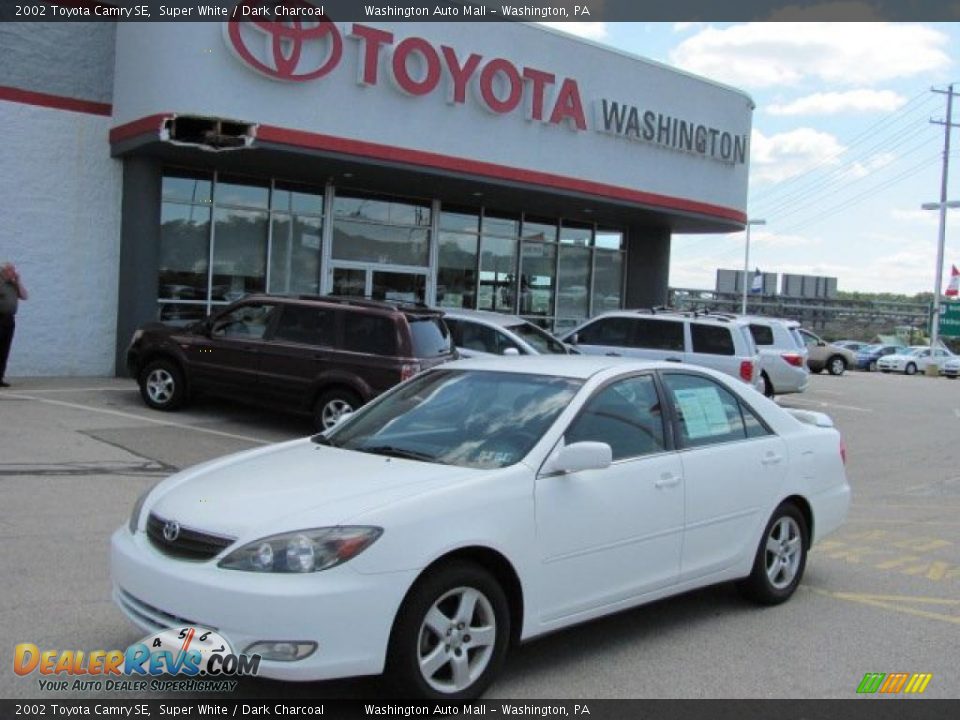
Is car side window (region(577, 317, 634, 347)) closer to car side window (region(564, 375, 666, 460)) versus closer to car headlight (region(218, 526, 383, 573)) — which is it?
car side window (region(564, 375, 666, 460))

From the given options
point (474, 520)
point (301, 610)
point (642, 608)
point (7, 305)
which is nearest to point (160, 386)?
point (7, 305)

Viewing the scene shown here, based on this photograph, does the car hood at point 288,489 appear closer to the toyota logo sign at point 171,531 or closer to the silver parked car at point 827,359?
the toyota logo sign at point 171,531

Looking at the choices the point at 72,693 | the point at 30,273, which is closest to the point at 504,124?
the point at 30,273

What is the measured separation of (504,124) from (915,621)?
13.8m

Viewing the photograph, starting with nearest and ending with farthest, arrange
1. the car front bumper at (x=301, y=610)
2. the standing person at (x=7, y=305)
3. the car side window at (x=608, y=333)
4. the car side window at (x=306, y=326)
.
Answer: the car front bumper at (x=301, y=610)
the car side window at (x=306, y=326)
the standing person at (x=7, y=305)
the car side window at (x=608, y=333)

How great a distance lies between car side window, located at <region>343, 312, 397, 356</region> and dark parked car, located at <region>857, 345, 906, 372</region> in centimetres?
3900

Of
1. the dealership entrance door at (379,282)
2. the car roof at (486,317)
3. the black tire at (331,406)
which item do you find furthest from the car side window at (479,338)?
the dealership entrance door at (379,282)

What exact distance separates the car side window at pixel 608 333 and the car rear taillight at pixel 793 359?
4.43 m

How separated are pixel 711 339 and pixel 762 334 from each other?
4.19m

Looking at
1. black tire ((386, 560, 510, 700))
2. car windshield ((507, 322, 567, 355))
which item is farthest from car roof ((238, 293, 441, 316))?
black tire ((386, 560, 510, 700))

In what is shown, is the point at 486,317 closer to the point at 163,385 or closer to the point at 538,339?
the point at 538,339

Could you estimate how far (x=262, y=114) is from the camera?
580 inches

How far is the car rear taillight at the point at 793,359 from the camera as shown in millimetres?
20000

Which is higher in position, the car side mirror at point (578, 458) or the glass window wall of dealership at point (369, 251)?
the glass window wall of dealership at point (369, 251)
